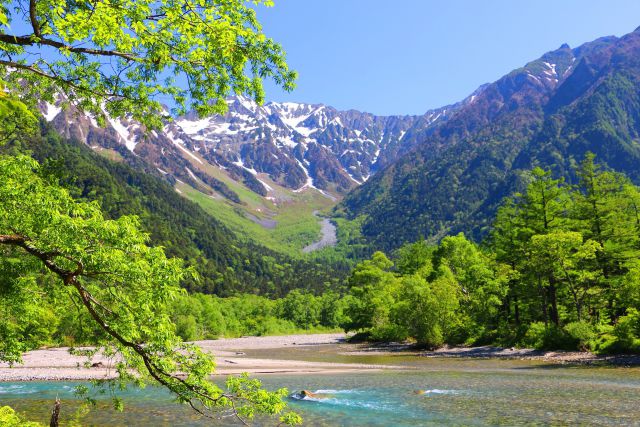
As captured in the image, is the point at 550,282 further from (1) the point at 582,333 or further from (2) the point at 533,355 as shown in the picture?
(2) the point at 533,355

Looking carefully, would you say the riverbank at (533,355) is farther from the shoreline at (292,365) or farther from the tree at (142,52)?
the tree at (142,52)

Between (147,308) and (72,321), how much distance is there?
3.98 meters

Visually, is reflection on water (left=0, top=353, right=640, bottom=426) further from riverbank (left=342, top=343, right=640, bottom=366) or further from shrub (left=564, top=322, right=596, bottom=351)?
shrub (left=564, top=322, right=596, bottom=351)

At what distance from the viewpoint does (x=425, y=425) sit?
2042cm

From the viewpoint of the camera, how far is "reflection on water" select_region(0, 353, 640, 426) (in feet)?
69.7

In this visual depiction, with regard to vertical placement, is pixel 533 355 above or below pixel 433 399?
below

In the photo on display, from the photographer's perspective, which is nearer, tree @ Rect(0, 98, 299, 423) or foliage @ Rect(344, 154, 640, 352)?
tree @ Rect(0, 98, 299, 423)

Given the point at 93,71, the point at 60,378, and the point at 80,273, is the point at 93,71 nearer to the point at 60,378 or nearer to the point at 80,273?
the point at 80,273

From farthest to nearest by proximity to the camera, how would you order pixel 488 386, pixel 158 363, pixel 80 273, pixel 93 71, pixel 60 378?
pixel 60 378 < pixel 488 386 < pixel 93 71 < pixel 158 363 < pixel 80 273

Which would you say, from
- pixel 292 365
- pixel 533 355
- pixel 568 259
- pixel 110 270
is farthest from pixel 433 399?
pixel 568 259

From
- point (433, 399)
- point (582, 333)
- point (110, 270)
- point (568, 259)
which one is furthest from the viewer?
point (568, 259)

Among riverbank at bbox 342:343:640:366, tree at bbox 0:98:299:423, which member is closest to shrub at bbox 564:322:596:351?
riverbank at bbox 342:343:640:366

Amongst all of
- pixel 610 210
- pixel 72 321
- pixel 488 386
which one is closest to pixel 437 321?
pixel 610 210

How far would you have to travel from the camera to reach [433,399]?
26.2 meters
